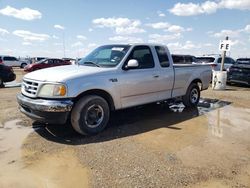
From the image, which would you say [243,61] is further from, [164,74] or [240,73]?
[164,74]

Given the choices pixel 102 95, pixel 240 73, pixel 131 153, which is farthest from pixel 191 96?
pixel 240 73

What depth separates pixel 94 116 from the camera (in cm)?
585

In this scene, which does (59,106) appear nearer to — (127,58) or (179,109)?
(127,58)

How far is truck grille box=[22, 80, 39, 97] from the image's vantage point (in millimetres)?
5559

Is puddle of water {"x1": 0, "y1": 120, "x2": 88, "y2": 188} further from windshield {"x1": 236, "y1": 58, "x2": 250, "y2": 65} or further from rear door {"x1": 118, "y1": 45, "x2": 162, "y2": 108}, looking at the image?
windshield {"x1": 236, "y1": 58, "x2": 250, "y2": 65}

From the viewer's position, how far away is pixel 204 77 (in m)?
9.19

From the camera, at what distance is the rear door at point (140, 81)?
20.7 feet

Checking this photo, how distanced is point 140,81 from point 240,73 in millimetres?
10721

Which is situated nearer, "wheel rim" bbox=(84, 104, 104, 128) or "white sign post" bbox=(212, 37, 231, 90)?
"wheel rim" bbox=(84, 104, 104, 128)

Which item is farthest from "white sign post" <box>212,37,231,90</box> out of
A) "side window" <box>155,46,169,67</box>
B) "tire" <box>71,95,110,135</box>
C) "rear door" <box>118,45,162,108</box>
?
"tire" <box>71,95,110,135</box>

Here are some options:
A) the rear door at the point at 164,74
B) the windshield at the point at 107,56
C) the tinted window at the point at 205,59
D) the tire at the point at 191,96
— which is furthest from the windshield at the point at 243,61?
the windshield at the point at 107,56

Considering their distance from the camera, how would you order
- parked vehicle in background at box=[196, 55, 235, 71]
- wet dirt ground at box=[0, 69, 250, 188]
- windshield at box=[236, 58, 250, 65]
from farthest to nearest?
parked vehicle in background at box=[196, 55, 235, 71]
windshield at box=[236, 58, 250, 65]
wet dirt ground at box=[0, 69, 250, 188]

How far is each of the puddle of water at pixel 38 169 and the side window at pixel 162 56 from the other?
11.8 ft

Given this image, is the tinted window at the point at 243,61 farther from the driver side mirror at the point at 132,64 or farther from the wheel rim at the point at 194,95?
the driver side mirror at the point at 132,64
